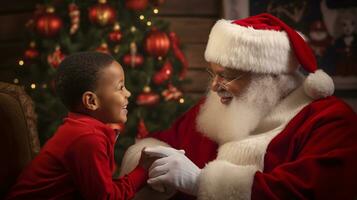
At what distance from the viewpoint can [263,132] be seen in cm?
216

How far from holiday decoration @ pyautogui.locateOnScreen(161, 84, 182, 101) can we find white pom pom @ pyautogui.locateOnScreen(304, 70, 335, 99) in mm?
1518

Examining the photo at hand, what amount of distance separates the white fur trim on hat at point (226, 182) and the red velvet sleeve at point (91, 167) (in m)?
0.34

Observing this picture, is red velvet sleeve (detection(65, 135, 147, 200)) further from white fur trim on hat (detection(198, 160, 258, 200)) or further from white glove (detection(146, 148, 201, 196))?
white fur trim on hat (detection(198, 160, 258, 200))

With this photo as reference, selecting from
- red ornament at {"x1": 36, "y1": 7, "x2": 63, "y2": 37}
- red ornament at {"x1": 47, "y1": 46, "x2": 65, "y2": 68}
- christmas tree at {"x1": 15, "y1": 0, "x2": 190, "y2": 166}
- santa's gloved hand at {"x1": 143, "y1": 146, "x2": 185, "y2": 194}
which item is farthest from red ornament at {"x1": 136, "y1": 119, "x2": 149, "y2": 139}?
santa's gloved hand at {"x1": 143, "y1": 146, "x2": 185, "y2": 194}

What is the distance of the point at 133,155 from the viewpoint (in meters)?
2.35

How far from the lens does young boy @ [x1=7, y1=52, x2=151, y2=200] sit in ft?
5.90

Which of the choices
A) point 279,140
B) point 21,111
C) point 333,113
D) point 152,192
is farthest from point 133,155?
point 333,113

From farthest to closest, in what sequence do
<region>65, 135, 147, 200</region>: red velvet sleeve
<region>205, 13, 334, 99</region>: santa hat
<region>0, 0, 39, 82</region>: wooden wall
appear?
<region>0, 0, 39, 82</region>: wooden wall < <region>205, 13, 334, 99</region>: santa hat < <region>65, 135, 147, 200</region>: red velvet sleeve

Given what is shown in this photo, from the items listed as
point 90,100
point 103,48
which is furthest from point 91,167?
point 103,48

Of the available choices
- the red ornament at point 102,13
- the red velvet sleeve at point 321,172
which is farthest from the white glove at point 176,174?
the red ornament at point 102,13

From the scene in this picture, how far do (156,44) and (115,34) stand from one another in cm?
27

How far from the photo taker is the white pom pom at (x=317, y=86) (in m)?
2.06

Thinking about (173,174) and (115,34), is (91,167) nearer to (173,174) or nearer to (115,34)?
(173,174)

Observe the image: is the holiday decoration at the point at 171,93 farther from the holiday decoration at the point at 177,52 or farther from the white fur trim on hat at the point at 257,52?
the white fur trim on hat at the point at 257,52
